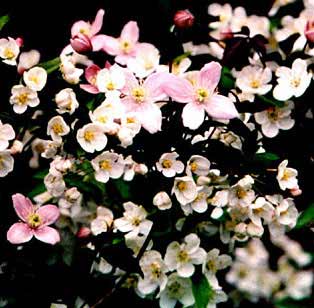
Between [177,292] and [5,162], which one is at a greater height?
[5,162]

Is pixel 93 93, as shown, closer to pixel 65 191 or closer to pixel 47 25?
pixel 65 191

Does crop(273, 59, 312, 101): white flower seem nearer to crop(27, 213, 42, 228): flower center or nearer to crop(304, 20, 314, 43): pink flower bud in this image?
crop(304, 20, 314, 43): pink flower bud

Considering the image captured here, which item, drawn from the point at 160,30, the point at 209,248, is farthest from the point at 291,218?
the point at 160,30

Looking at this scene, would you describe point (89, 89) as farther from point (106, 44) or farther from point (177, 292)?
point (177, 292)

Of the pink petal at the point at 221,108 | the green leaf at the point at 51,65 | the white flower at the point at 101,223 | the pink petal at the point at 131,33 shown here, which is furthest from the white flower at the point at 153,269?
the pink petal at the point at 131,33

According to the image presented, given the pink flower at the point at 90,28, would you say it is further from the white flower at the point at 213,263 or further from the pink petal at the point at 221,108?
the white flower at the point at 213,263

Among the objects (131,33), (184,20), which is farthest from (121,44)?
(184,20)

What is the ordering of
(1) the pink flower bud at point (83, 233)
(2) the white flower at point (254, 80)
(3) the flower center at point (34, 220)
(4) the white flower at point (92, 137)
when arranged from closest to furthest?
(4) the white flower at point (92, 137), (3) the flower center at point (34, 220), (2) the white flower at point (254, 80), (1) the pink flower bud at point (83, 233)
